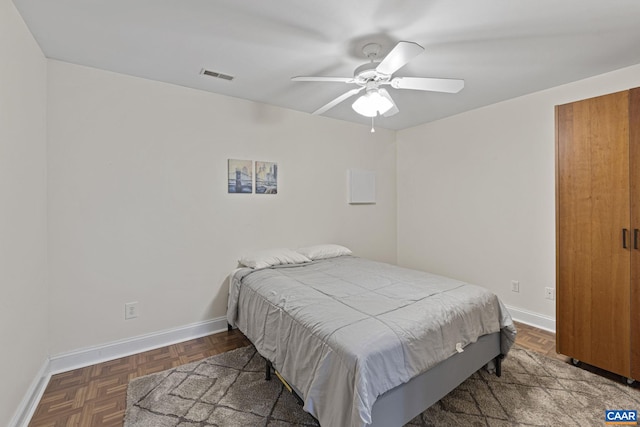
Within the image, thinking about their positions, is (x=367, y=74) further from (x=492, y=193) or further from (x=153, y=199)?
(x=492, y=193)

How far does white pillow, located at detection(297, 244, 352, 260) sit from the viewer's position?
3145 mm

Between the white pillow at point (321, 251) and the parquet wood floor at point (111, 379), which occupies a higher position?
the white pillow at point (321, 251)

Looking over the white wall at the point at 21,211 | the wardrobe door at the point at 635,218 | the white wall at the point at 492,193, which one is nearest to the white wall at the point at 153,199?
the white wall at the point at 21,211

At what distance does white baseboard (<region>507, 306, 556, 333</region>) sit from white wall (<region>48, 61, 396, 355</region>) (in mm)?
2376

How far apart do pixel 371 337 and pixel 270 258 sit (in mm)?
1583

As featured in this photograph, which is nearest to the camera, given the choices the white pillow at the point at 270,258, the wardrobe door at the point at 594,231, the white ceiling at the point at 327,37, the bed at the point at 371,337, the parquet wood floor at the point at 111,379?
the bed at the point at 371,337

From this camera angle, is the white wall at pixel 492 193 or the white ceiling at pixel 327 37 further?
the white wall at pixel 492 193

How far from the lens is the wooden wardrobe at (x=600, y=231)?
1.94m

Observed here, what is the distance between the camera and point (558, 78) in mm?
2594

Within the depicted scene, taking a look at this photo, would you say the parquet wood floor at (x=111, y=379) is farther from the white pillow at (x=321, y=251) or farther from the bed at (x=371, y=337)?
the white pillow at (x=321, y=251)

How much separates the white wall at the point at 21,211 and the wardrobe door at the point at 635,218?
3.72 m

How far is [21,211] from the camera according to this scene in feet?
5.58

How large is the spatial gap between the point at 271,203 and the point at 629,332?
306 centimetres

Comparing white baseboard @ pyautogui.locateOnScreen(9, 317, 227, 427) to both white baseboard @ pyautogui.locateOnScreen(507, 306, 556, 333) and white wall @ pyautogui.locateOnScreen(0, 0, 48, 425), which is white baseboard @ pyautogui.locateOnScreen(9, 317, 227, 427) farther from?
white baseboard @ pyautogui.locateOnScreen(507, 306, 556, 333)
